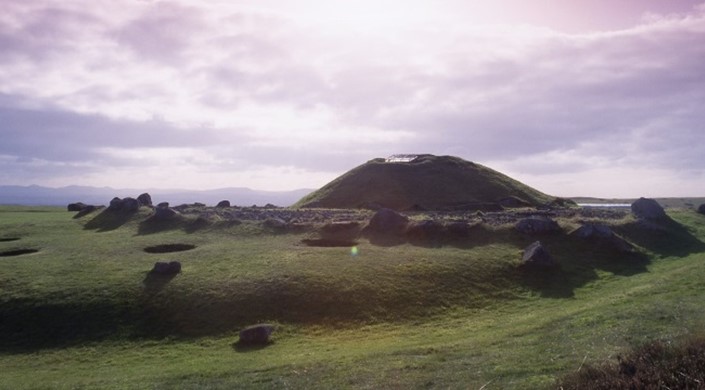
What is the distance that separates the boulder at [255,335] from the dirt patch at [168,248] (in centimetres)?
2240

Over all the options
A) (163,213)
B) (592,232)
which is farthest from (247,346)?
(163,213)

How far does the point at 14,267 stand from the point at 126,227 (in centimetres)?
1964

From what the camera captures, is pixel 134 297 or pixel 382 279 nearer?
pixel 134 297

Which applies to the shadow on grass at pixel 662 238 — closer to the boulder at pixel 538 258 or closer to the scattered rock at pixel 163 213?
the boulder at pixel 538 258

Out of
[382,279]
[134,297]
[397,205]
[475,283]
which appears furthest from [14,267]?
[397,205]

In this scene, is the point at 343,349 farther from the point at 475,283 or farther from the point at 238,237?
the point at 238,237

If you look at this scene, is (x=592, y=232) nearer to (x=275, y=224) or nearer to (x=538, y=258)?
(x=538, y=258)

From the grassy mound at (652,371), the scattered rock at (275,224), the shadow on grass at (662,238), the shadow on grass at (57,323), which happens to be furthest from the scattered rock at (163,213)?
the grassy mound at (652,371)

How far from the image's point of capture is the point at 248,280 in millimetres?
38094

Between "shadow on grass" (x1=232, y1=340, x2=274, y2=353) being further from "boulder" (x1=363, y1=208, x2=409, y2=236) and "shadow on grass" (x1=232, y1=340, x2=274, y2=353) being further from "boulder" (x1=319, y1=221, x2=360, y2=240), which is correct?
"boulder" (x1=363, y1=208, x2=409, y2=236)

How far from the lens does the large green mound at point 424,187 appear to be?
87000 millimetres

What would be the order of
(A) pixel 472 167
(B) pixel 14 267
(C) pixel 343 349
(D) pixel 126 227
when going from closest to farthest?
(C) pixel 343 349 < (B) pixel 14 267 < (D) pixel 126 227 < (A) pixel 472 167

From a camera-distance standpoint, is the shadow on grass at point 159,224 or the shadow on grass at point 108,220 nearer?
the shadow on grass at point 159,224

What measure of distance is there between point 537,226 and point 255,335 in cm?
3197
